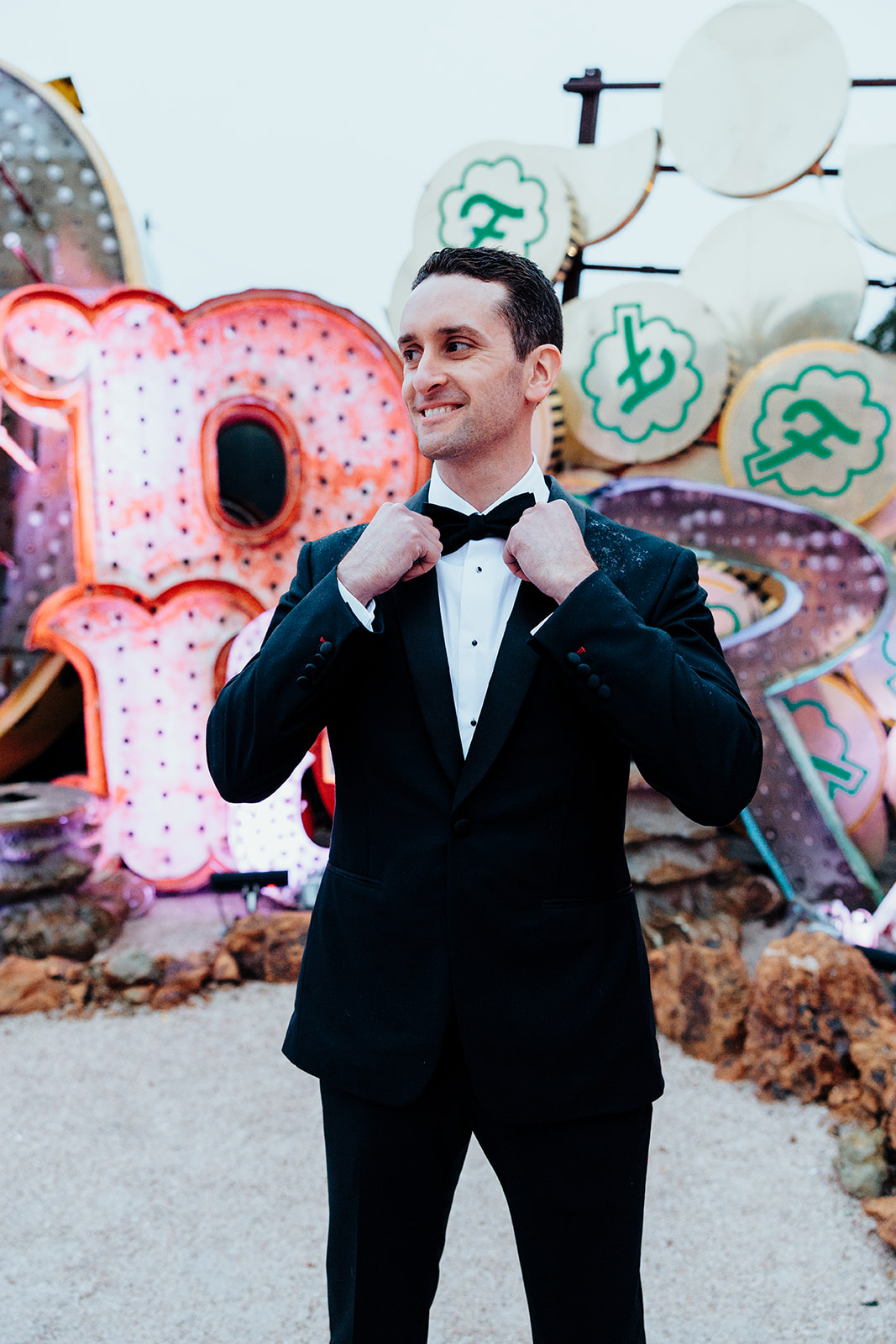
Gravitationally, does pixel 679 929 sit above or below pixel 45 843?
below

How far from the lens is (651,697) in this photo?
47.8 inches

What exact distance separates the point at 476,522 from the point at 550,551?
19 cm

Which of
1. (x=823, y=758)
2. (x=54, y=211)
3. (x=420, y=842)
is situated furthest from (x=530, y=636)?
(x=54, y=211)

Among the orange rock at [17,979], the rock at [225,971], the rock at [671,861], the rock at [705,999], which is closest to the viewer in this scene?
the rock at [705,999]

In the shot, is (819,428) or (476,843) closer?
(476,843)

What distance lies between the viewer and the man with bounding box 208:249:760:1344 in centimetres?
135

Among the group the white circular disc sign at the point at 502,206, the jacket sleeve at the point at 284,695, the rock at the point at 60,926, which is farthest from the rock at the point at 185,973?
the white circular disc sign at the point at 502,206

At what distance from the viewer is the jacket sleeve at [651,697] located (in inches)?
48.0

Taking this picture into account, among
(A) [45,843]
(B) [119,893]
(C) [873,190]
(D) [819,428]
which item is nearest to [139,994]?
(B) [119,893]

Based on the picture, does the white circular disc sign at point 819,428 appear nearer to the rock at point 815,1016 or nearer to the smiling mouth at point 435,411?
the rock at point 815,1016

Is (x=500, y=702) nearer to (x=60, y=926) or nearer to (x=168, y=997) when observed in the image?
(x=168, y=997)

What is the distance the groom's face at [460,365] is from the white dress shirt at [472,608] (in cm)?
12

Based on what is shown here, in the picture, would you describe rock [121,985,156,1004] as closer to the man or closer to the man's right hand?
the man

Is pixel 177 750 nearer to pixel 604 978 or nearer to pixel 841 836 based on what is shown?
pixel 841 836
